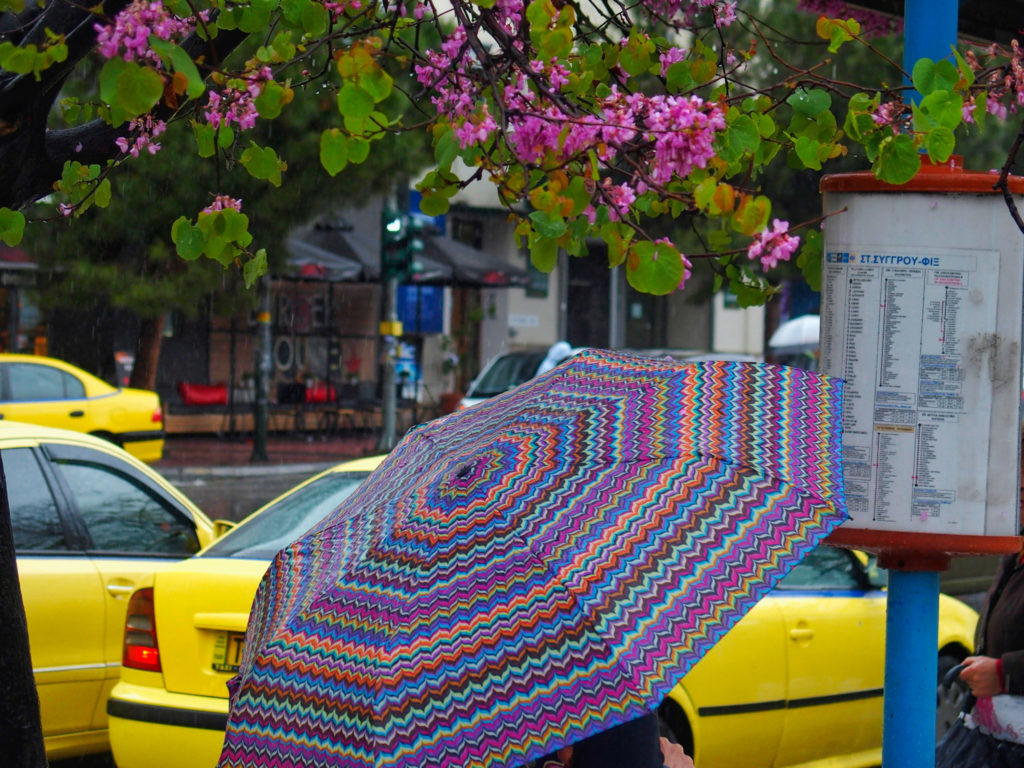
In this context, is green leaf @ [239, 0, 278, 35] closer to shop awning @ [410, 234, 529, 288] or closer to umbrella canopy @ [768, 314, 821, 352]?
umbrella canopy @ [768, 314, 821, 352]

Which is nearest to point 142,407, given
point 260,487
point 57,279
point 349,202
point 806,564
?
point 260,487

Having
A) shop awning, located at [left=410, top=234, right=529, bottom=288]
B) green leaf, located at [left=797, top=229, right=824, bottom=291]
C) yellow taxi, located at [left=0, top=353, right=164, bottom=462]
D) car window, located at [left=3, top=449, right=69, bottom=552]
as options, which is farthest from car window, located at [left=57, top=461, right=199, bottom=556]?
shop awning, located at [left=410, top=234, right=529, bottom=288]

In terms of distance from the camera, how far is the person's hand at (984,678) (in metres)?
3.82

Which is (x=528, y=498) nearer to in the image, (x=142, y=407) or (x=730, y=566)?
(x=730, y=566)

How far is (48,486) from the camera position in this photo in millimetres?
6180

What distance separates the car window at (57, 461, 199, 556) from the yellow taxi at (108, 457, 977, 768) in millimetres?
738

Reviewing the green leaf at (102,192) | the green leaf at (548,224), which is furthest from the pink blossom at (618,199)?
the green leaf at (102,192)

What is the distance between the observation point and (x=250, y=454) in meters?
22.0

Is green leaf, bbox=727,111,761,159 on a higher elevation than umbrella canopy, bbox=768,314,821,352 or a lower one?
higher

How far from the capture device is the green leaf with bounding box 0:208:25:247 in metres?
3.22

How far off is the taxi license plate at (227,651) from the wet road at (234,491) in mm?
9377

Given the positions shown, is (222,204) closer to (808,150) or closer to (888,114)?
(808,150)

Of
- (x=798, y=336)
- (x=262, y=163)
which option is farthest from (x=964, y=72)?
(x=798, y=336)

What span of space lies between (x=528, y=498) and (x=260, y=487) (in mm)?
15981
